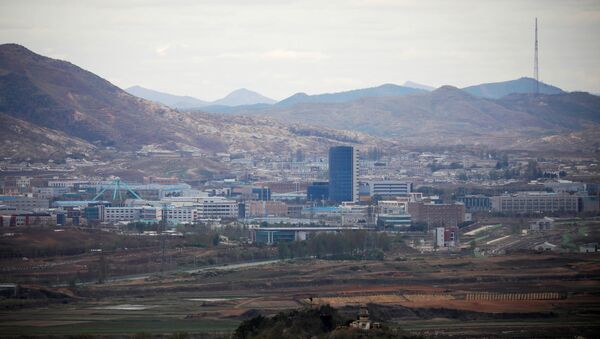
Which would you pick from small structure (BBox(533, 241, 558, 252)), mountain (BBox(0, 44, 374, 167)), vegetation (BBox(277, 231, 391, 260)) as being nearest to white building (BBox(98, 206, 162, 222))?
vegetation (BBox(277, 231, 391, 260))

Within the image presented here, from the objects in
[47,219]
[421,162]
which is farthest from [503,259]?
[421,162]

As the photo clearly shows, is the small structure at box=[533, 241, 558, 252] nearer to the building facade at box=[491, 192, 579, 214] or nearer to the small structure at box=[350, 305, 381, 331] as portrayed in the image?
the building facade at box=[491, 192, 579, 214]

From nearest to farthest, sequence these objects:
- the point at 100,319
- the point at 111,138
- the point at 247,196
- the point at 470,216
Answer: the point at 100,319, the point at 470,216, the point at 247,196, the point at 111,138

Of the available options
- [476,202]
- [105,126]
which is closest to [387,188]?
[476,202]

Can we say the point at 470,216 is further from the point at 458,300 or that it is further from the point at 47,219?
the point at 458,300

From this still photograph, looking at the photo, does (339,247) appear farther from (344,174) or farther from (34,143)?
(34,143)

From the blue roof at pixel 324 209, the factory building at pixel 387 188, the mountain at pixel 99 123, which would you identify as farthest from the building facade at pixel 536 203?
the mountain at pixel 99 123

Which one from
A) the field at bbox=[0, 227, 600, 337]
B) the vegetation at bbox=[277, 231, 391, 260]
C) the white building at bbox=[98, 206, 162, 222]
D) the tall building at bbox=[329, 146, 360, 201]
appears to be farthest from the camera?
the tall building at bbox=[329, 146, 360, 201]
